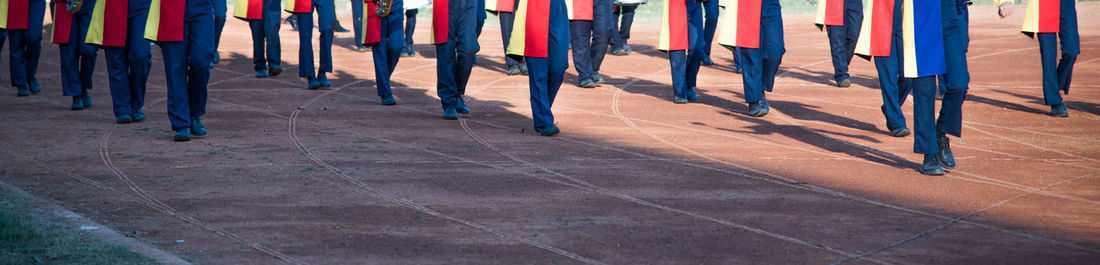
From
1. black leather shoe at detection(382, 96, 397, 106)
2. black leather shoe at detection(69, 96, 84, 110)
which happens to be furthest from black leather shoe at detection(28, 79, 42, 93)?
black leather shoe at detection(382, 96, 397, 106)

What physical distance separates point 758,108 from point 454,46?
2920 millimetres

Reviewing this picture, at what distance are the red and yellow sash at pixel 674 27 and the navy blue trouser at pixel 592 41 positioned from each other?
3.49ft

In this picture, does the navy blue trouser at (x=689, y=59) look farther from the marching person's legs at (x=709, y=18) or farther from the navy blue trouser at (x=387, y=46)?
the navy blue trouser at (x=387, y=46)

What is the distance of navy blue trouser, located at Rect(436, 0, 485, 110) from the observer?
33.5 feet

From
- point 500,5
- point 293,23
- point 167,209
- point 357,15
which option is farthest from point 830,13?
point 293,23

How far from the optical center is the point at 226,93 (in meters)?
12.4

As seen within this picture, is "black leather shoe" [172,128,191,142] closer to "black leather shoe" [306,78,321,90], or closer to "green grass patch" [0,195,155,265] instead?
"green grass patch" [0,195,155,265]

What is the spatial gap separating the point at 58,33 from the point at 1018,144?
8.78 metres

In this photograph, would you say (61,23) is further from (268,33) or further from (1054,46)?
(1054,46)

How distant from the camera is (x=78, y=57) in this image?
11.0 meters

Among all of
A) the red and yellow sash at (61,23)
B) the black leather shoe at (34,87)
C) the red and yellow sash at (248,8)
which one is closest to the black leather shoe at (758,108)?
the red and yellow sash at (248,8)

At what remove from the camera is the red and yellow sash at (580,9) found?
477 inches

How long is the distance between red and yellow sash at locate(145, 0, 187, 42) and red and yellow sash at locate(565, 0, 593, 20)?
4.75 metres

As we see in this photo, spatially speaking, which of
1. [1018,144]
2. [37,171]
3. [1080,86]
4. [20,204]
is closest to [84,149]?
[37,171]
